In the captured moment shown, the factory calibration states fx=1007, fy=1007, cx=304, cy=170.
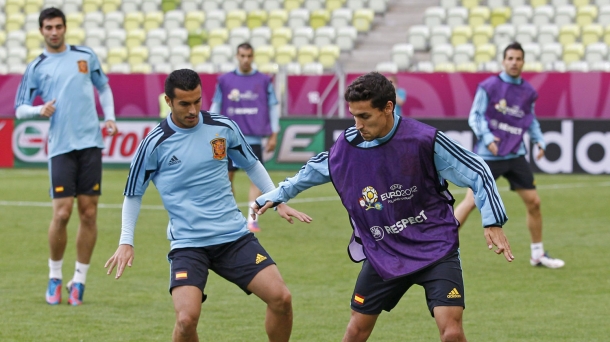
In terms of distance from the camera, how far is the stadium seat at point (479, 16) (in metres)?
25.3

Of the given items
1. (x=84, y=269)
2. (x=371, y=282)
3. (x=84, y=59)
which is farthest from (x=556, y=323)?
(x=84, y=59)

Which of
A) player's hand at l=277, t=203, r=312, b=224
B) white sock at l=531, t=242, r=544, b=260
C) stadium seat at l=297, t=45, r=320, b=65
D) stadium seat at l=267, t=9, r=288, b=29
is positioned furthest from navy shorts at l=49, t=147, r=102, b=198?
stadium seat at l=267, t=9, r=288, b=29

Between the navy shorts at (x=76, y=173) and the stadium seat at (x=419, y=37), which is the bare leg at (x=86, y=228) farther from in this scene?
the stadium seat at (x=419, y=37)

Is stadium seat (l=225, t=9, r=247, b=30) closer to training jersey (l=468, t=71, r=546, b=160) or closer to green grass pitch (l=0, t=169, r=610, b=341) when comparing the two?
green grass pitch (l=0, t=169, r=610, b=341)

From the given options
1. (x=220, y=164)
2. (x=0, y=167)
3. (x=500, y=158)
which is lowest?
(x=0, y=167)

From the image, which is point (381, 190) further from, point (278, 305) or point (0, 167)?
point (0, 167)

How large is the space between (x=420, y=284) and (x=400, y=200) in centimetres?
47

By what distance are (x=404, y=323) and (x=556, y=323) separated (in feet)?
3.82

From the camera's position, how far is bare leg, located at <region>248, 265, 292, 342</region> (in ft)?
19.6

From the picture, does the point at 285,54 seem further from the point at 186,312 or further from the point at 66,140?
the point at 186,312

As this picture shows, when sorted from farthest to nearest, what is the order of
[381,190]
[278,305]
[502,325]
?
[502,325]
[278,305]
[381,190]

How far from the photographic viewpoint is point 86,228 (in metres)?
8.55

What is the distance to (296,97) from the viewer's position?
73.5ft

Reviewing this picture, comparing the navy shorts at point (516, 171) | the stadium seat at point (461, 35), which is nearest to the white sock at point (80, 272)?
the navy shorts at point (516, 171)
